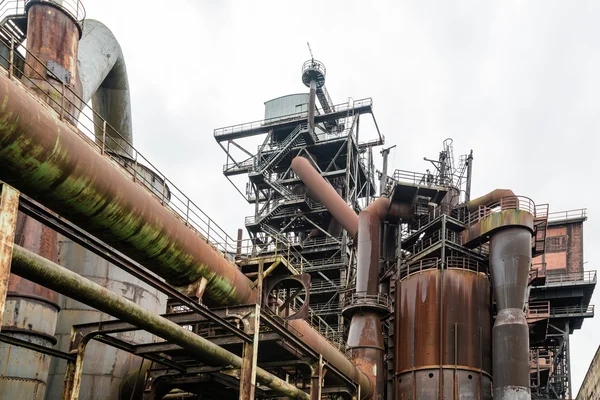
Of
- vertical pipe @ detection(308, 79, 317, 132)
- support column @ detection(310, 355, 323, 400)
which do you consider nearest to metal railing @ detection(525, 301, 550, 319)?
vertical pipe @ detection(308, 79, 317, 132)

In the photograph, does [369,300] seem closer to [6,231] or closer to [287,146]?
[287,146]

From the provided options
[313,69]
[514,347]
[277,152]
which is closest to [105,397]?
[514,347]

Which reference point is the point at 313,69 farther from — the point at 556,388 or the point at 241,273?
the point at 241,273

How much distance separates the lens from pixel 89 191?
12195 millimetres

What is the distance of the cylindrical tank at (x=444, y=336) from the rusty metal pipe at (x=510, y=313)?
0.86 metres

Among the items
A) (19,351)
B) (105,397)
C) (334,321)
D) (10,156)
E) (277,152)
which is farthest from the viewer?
(277,152)

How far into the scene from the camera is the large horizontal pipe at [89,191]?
10.7 meters

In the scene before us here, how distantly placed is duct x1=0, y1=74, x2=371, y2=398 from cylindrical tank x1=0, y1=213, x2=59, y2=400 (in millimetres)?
4155

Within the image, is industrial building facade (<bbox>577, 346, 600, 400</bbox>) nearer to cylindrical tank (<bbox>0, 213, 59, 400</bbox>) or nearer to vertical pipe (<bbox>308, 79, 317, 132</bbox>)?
cylindrical tank (<bbox>0, 213, 59, 400</bbox>)

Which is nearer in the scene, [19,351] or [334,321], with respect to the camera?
[19,351]

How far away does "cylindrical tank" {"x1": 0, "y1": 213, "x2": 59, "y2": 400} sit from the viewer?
1706 cm

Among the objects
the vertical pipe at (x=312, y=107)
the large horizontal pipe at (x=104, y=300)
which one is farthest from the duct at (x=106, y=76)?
the vertical pipe at (x=312, y=107)

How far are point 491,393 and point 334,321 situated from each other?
54.5 feet

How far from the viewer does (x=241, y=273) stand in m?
18.3
